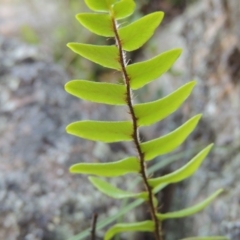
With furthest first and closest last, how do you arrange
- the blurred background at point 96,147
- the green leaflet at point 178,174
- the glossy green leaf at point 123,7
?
the blurred background at point 96,147
the green leaflet at point 178,174
the glossy green leaf at point 123,7

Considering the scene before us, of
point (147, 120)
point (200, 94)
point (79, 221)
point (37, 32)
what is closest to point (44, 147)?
point (79, 221)

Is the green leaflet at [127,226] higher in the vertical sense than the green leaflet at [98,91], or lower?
lower

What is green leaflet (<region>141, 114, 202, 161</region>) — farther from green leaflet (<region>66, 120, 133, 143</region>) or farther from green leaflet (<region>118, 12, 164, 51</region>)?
green leaflet (<region>118, 12, 164, 51</region>)

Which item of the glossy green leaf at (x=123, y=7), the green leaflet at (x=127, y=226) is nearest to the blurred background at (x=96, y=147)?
the green leaflet at (x=127, y=226)

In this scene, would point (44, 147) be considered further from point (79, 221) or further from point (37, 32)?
point (37, 32)

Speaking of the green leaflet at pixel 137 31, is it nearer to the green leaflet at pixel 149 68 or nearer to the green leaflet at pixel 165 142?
the green leaflet at pixel 149 68

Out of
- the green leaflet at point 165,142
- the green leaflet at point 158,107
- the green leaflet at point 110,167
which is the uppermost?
the green leaflet at point 158,107

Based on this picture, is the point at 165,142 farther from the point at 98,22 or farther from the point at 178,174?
the point at 98,22

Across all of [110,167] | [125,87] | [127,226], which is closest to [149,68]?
[125,87]

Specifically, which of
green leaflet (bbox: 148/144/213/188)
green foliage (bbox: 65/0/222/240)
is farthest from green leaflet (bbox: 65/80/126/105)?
green leaflet (bbox: 148/144/213/188)
